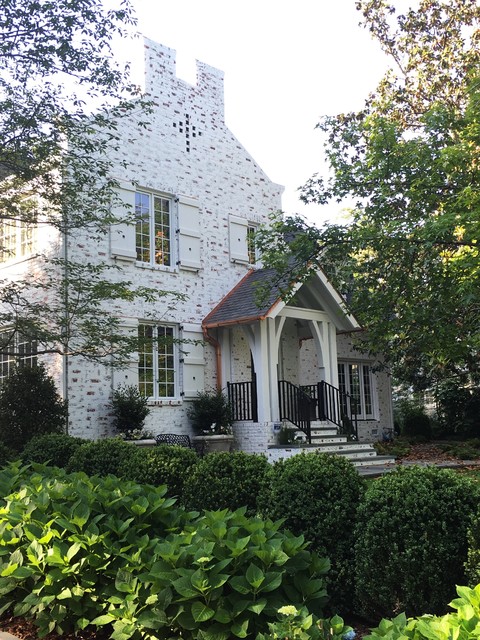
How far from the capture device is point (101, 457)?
7953 millimetres

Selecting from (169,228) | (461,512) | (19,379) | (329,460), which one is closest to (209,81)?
(169,228)

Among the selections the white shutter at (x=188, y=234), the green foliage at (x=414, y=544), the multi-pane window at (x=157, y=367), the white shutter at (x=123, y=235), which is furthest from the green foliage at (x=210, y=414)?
the green foliage at (x=414, y=544)

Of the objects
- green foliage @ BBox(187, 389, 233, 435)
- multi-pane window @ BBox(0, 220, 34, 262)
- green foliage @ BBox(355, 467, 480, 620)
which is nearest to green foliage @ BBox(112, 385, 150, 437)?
green foliage @ BBox(187, 389, 233, 435)

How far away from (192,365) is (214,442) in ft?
6.08

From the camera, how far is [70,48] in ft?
31.0

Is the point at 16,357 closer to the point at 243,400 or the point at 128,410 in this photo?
the point at 128,410

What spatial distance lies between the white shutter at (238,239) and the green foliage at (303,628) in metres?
13.9

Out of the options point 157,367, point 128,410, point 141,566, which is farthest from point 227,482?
point 157,367

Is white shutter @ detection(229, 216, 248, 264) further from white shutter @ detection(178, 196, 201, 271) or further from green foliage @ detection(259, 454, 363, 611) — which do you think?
green foliage @ detection(259, 454, 363, 611)

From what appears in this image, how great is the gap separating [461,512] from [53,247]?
35.8 feet

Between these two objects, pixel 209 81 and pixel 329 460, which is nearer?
pixel 329 460

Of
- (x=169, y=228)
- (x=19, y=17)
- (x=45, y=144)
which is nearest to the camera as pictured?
(x=19, y=17)

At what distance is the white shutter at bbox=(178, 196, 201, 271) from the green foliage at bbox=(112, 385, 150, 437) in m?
3.51

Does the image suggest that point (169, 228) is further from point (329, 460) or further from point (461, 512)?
point (461, 512)
